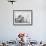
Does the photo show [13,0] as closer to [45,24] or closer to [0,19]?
[0,19]

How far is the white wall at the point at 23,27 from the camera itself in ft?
15.9

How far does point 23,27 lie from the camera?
191 inches

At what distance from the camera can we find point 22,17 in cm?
487

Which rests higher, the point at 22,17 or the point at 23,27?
the point at 22,17

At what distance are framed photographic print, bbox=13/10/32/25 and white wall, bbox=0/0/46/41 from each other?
0.11 metres

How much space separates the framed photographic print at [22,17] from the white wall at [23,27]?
11cm

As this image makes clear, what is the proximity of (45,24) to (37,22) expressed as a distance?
300 millimetres

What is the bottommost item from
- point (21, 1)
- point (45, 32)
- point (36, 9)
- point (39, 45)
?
point (39, 45)

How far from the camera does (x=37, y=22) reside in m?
4.84

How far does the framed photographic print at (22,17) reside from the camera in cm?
485

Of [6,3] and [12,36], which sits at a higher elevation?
[6,3]

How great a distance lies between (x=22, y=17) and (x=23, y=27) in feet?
1.21

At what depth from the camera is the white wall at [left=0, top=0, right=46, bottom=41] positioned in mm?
4832

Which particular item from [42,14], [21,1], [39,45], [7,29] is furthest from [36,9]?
[39,45]
